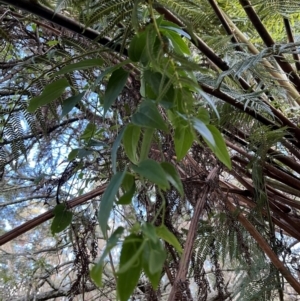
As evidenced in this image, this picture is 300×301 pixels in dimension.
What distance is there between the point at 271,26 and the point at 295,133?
35 cm

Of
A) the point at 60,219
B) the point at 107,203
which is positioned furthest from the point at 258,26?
the point at 107,203

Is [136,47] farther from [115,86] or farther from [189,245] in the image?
[189,245]

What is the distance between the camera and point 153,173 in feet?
0.67

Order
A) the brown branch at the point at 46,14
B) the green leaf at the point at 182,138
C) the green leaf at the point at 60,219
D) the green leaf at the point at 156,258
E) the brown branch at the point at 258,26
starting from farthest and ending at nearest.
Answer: the brown branch at the point at 258,26
the green leaf at the point at 60,219
the brown branch at the point at 46,14
the green leaf at the point at 182,138
the green leaf at the point at 156,258

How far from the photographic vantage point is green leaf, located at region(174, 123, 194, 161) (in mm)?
279

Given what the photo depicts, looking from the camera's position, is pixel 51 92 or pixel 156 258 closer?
pixel 156 258

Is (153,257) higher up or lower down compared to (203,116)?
lower down

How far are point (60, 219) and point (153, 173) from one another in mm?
341

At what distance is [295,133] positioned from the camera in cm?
71

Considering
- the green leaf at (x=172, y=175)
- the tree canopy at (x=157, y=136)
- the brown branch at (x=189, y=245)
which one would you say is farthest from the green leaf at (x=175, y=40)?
the brown branch at (x=189, y=245)

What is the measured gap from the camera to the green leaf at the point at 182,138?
28 centimetres

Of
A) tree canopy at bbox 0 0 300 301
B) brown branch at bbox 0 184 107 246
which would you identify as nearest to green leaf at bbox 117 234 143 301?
tree canopy at bbox 0 0 300 301

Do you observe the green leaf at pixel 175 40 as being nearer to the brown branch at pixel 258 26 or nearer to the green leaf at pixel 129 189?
the green leaf at pixel 129 189

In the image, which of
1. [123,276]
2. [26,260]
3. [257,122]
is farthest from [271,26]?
[26,260]
